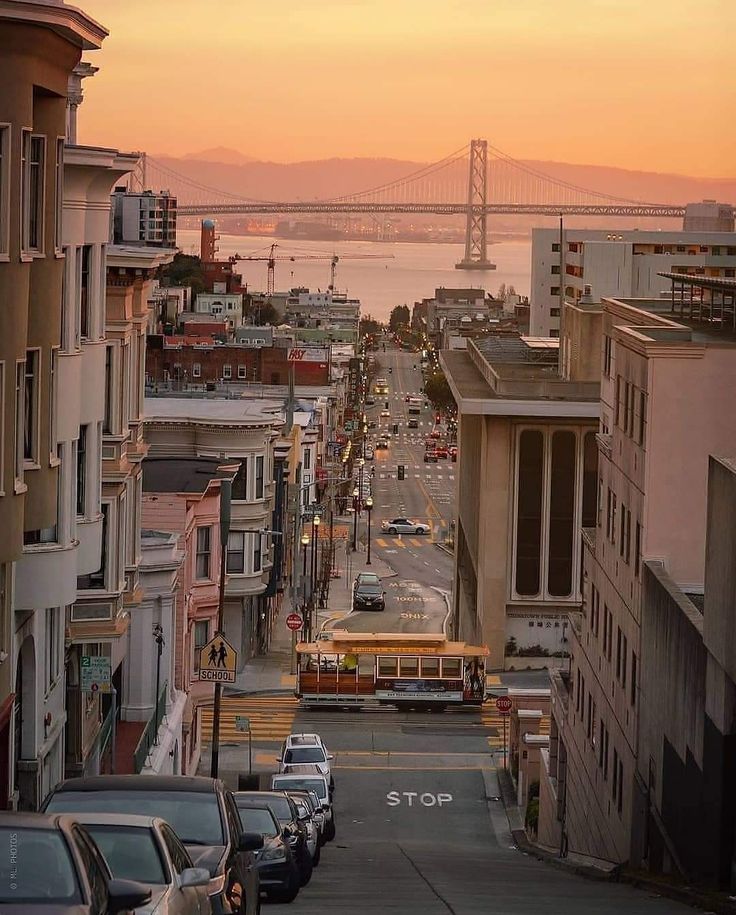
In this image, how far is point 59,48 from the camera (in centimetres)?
1877

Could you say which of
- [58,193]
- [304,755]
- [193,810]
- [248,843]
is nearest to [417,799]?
[304,755]

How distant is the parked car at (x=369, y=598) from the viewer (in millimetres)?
84875

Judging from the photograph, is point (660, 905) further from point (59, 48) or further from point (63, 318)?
point (59, 48)

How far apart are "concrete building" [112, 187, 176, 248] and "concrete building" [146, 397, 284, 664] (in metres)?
25.1

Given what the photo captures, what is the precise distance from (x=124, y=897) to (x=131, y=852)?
2.03 m

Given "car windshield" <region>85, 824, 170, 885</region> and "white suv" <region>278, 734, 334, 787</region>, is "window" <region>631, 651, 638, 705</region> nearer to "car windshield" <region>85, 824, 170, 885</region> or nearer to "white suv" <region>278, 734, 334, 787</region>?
"white suv" <region>278, 734, 334, 787</region>

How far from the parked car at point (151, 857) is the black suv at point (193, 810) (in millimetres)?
1457

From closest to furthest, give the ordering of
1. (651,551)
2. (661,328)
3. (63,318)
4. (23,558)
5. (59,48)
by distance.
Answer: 1. (59,48)
2. (23,558)
3. (63,318)
4. (651,551)
5. (661,328)

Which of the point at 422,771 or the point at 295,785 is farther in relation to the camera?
the point at 422,771

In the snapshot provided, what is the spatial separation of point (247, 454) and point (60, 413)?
38316 mm

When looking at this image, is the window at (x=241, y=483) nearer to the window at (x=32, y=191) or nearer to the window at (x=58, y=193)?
the window at (x=58, y=193)

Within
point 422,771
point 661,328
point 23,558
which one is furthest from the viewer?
point 422,771

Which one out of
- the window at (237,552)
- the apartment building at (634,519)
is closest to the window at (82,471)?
the apartment building at (634,519)

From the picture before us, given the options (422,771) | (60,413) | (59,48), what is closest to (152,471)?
(422,771)
